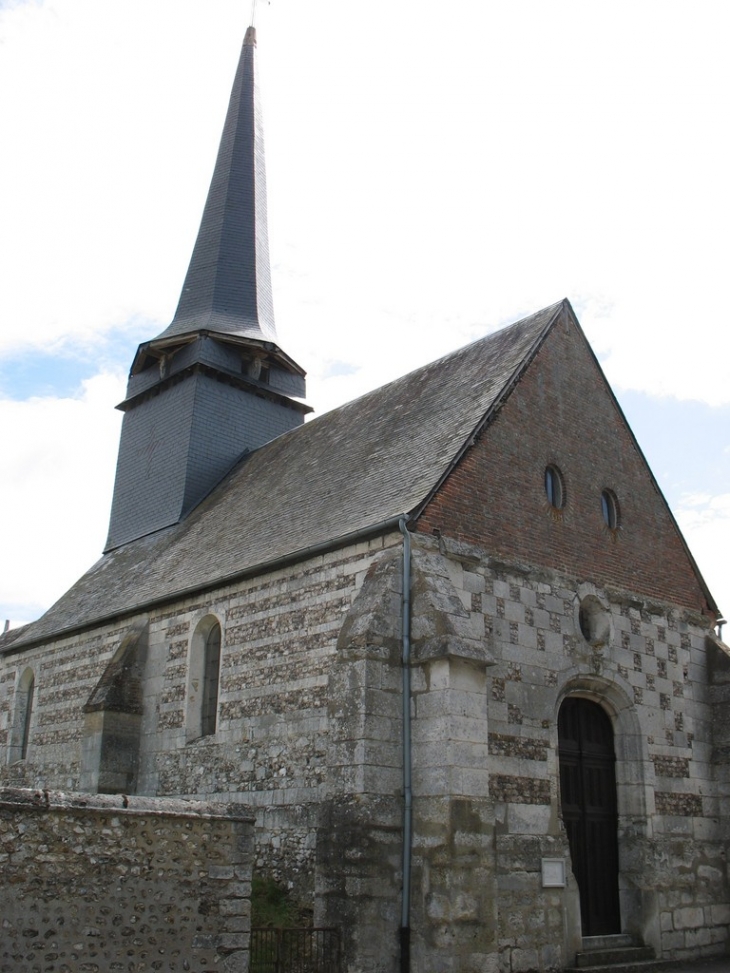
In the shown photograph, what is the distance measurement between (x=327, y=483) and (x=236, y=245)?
11.0m

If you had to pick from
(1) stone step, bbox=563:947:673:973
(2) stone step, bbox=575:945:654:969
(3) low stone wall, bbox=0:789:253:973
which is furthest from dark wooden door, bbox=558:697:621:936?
(3) low stone wall, bbox=0:789:253:973

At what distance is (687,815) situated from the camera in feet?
46.2

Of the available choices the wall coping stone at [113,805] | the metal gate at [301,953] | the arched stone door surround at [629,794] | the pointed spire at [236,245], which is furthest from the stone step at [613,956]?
the pointed spire at [236,245]

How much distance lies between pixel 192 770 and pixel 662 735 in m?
6.84

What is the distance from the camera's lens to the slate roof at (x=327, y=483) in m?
13.6

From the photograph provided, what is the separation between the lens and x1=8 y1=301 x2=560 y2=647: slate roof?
A: 13555 mm

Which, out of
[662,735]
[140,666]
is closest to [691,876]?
[662,735]

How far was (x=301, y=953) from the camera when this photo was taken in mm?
10148

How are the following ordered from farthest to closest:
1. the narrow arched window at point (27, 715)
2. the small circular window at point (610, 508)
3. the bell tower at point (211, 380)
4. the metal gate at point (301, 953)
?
the bell tower at point (211, 380), the narrow arched window at point (27, 715), the small circular window at point (610, 508), the metal gate at point (301, 953)

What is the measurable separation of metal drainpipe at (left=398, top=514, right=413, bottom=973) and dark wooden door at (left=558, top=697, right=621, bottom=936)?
3.03 meters

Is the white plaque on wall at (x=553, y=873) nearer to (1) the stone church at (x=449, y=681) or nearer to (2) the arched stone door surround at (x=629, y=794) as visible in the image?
(1) the stone church at (x=449, y=681)

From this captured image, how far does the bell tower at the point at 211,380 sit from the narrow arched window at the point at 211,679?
5352 mm

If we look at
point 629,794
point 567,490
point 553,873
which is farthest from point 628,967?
point 567,490

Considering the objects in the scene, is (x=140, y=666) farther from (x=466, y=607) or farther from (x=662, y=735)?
(x=662, y=735)
